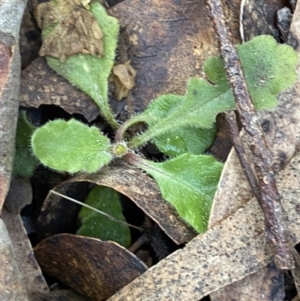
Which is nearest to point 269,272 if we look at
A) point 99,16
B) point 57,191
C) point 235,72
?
point 235,72

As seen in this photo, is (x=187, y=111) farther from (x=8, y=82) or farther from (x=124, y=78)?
(x=8, y=82)

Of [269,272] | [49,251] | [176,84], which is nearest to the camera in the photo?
[269,272]

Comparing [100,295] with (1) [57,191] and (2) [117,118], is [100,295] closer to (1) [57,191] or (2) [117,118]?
(1) [57,191]

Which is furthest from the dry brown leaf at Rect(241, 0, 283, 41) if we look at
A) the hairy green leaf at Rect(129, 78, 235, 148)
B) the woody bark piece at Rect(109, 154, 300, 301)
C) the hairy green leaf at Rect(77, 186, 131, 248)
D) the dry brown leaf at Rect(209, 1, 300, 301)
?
the hairy green leaf at Rect(77, 186, 131, 248)

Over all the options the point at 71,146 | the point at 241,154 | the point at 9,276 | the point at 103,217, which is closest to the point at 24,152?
the point at 71,146

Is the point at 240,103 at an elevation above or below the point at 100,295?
above

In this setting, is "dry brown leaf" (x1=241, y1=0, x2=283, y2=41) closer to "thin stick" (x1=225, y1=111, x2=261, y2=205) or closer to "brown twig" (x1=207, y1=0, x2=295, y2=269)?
"brown twig" (x1=207, y1=0, x2=295, y2=269)
